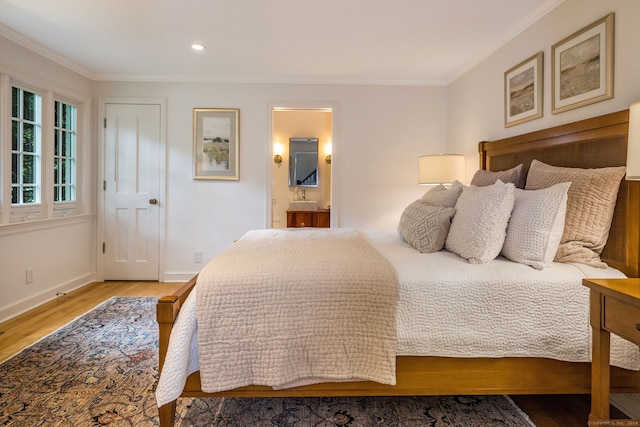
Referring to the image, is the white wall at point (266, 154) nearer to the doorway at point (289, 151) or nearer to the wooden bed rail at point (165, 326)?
the doorway at point (289, 151)

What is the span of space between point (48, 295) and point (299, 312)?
3104 millimetres

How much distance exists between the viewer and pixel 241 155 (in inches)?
156

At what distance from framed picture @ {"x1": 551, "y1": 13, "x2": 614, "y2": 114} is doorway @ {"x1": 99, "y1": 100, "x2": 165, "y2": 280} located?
3748 millimetres

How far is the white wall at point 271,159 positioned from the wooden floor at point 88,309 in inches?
19.9

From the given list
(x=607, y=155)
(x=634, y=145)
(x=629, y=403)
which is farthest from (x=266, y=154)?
(x=629, y=403)

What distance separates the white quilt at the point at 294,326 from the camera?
1397 mm

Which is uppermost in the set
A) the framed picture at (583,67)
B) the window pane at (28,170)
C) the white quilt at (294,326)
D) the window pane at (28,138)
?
the framed picture at (583,67)

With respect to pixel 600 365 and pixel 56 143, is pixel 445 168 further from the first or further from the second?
pixel 56 143

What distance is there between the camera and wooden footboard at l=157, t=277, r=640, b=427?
150 cm

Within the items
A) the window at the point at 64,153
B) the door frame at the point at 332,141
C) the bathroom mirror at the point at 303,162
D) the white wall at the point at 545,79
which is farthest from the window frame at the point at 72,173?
the white wall at the point at 545,79

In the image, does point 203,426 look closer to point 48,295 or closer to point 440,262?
point 440,262

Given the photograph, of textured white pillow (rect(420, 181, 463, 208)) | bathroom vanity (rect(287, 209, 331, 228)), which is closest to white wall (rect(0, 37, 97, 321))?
bathroom vanity (rect(287, 209, 331, 228))

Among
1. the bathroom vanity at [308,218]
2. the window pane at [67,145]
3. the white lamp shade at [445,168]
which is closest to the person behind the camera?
the white lamp shade at [445,168]

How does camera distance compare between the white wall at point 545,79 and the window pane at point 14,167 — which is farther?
the window pane at point 14,167
